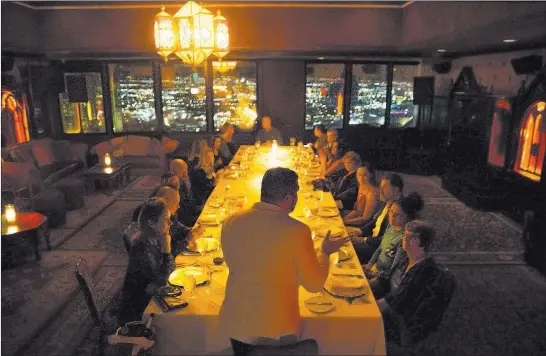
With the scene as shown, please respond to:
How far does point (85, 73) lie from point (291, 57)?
5.24 metres

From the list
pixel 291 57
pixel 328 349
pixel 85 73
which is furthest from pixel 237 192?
pixel 85 73

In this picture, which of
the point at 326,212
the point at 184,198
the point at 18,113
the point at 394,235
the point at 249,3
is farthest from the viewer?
the point at 18,113

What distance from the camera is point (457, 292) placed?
4684mm

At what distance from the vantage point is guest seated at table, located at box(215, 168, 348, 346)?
84.0 inches

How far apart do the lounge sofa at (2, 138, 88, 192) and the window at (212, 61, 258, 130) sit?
3526mm

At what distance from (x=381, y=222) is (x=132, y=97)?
346 inches

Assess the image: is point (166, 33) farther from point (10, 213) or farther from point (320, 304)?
point (320, 304)

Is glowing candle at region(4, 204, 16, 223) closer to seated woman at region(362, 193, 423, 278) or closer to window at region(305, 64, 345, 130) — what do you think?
seated woman at region(362, 193, 423, 278)

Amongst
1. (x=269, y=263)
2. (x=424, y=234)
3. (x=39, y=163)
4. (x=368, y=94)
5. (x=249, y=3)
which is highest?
(x=249, y=3)

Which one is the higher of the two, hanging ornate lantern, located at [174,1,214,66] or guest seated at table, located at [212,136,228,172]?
hanging ornate lantern, located at [174,1,214,66]

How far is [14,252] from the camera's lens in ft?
17.7

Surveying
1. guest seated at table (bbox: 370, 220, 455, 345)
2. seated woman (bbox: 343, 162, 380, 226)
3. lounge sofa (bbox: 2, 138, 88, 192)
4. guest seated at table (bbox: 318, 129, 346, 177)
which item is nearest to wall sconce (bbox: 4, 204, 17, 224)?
lounge sofa (bbox: 2, 138, 88, 192)

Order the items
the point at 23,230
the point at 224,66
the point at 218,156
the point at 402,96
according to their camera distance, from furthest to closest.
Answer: the point at 402,96, the point at 224,66, the point at 218,156, the point at 23,230

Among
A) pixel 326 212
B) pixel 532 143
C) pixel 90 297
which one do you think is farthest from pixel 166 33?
pixel 532 143
